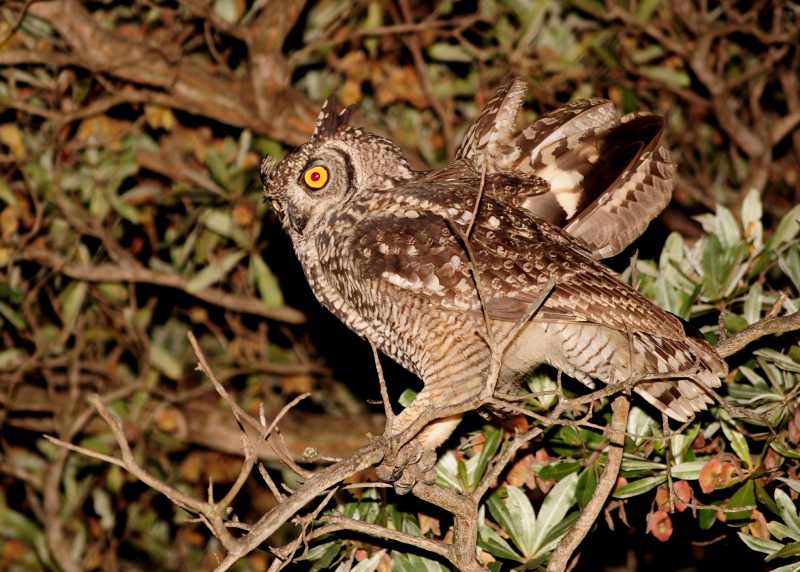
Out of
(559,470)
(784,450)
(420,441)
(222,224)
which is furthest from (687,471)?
(222,224)

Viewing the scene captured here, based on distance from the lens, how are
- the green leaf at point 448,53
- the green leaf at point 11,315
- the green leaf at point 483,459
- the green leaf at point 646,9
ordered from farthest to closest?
the green leaf at point 448,53 → the green leaf at point 646,9 → the green leaf at point 11,315 → the green leaf at point 483,459

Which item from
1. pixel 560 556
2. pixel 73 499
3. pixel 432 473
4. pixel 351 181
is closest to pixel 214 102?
pixel 351 181

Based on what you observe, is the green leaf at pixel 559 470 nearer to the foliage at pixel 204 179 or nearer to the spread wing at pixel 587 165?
the spread wing at pixel 587 165

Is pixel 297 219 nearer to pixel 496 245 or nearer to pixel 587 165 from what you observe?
pixel 496 245

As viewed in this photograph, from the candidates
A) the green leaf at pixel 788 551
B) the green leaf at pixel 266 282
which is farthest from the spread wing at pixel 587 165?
the green leaf at pixel 266 282

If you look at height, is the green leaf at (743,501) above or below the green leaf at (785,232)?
below

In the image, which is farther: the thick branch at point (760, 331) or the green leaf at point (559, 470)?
the green leaf at point (559, 470)
